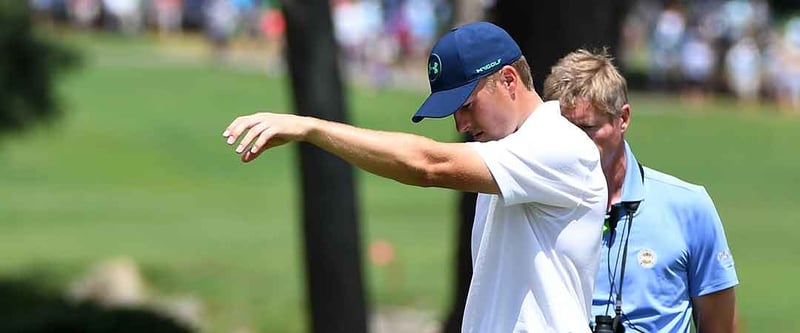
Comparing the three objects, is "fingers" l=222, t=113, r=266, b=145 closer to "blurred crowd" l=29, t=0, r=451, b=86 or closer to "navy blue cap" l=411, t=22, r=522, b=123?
"navy blue cap" l=411, t=22, r=522, b=123

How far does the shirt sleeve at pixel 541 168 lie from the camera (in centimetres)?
382

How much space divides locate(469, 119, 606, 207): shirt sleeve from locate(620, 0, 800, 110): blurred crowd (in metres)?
35.6

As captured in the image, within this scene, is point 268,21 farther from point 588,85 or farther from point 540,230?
point 540,230

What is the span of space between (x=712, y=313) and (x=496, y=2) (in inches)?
150

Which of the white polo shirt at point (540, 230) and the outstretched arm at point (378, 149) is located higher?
the outstretched arm at point (378, 149)

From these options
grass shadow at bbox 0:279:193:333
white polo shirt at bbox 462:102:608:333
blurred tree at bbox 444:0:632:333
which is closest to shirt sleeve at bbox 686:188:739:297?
white polo shirt at bbox 462:102:608:333

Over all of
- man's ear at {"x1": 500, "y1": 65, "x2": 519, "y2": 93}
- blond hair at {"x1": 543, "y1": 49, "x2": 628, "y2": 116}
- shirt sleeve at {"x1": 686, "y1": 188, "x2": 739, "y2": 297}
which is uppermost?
man's ear at {"x1": 500, "y1": 65, "x2": 519, "y2": 93}

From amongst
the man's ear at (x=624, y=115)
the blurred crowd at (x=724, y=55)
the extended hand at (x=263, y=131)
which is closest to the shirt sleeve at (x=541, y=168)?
the extended hand at (x=263, y=131)

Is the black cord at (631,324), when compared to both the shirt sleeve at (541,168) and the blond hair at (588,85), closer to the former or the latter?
the blond hair at (588,85)

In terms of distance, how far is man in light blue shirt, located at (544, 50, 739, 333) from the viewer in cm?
462

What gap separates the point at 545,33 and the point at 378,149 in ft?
13.8

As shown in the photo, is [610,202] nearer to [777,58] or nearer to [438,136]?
[438,136]

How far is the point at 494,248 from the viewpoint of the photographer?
3969mm

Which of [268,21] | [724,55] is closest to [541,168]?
[724,55]
